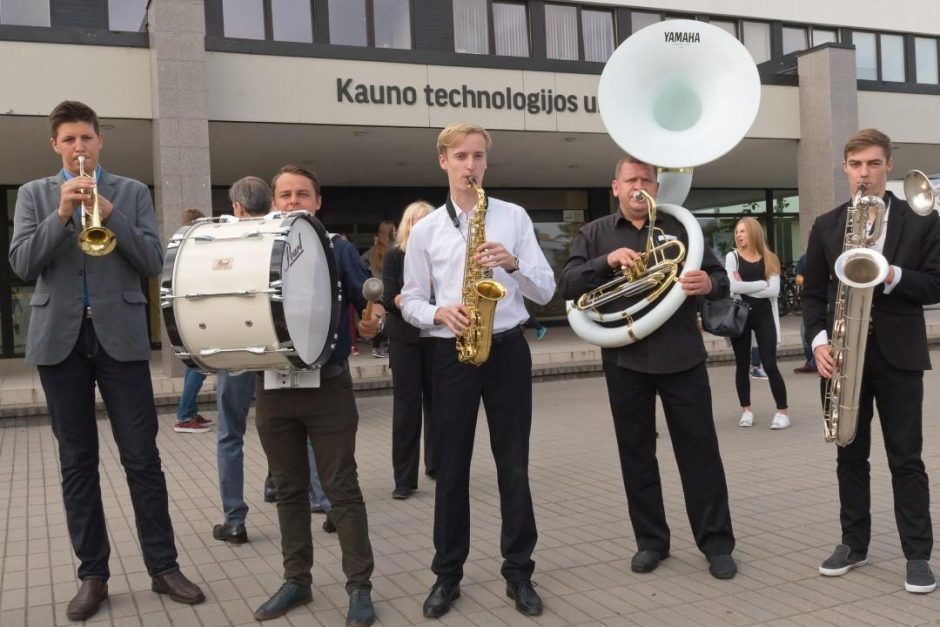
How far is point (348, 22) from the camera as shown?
46.3 feet

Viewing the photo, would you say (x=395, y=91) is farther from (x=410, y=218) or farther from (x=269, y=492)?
(x=269, y=492)

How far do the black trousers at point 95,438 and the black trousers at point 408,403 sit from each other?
2272 millimetres

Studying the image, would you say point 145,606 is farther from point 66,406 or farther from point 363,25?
point 363,25

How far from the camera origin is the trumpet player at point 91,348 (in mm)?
3992

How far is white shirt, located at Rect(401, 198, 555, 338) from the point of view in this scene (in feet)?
13.1

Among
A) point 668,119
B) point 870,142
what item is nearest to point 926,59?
point 668,119

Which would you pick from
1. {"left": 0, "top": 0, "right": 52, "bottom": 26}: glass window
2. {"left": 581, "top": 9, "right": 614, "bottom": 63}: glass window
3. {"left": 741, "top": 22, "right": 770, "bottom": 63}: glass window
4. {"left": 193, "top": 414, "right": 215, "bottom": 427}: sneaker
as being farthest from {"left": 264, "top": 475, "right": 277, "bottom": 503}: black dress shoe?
{"left": 741, "top": 22, "right": 770, "bottom": 63}: glass window

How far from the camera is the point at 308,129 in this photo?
1327cm

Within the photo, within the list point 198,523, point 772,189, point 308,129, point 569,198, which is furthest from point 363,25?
point 772,189

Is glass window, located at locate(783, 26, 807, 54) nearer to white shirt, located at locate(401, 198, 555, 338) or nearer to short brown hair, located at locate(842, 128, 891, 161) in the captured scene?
short brown hair, located at locate(842, 128, 891, 161)

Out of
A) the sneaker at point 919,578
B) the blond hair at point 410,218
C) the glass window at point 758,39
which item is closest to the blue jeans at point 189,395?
the blond hair at point 410,218

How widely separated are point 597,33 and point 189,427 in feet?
36.4

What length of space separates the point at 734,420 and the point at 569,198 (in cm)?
1228

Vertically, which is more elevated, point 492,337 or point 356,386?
point 492,337
